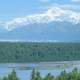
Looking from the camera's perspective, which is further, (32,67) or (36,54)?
(36,54)

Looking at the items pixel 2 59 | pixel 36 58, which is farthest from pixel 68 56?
pixel 2 59

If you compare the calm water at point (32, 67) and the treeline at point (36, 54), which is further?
the treeline at point (36, 54)

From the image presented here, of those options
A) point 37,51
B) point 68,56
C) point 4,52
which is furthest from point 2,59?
point 68,56

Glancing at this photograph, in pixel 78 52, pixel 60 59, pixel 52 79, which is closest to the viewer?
pixel 52 79

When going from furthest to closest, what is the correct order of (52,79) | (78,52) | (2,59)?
(78,52) → (2,59) → (52,79)

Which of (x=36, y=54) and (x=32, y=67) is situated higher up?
(x=32, y=67)

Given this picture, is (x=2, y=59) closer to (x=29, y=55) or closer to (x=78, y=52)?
(x=29, y=55)

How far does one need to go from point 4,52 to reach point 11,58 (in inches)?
71.2

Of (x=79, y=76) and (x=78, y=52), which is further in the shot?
(x=78, y=52)

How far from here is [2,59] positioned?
276 feet

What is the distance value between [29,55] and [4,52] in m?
5.76

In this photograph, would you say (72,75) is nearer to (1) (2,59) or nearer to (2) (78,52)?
(1) (2,59)

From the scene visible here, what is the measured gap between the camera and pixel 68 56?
304ft

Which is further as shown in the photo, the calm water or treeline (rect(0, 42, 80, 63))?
treeline (rect(0, 42, 80, 63))
